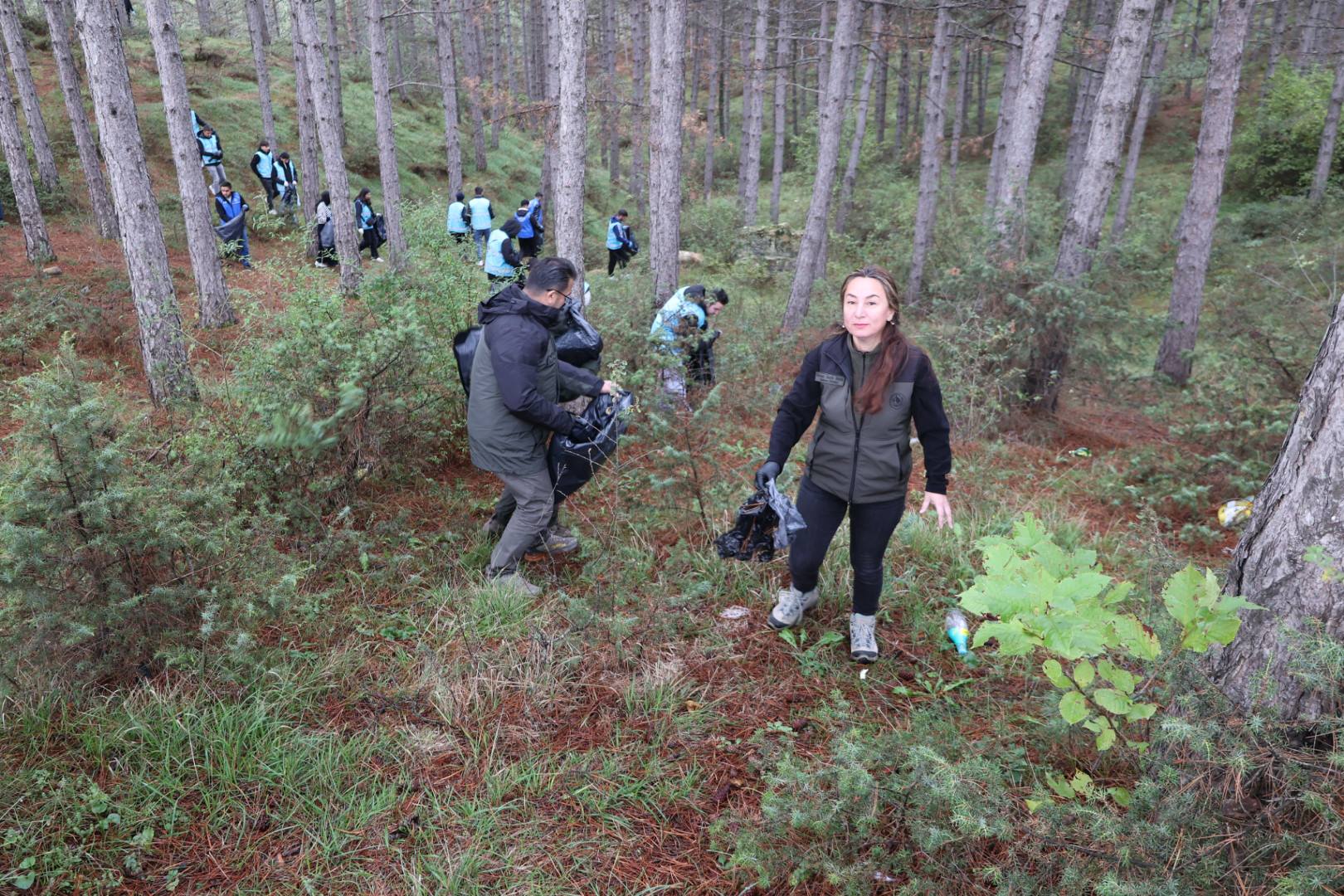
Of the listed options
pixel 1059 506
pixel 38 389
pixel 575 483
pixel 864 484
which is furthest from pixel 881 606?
pixel 38 389

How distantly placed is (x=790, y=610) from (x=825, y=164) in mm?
9560

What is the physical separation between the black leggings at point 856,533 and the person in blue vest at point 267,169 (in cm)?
1737

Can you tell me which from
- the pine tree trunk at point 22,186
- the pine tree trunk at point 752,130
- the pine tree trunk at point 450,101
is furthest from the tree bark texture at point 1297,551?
the pine tree trunk at point 450,101

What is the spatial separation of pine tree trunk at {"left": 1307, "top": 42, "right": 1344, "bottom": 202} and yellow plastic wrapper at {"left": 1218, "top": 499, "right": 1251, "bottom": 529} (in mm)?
20902

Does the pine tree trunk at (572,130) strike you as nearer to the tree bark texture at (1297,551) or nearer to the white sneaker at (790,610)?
the white sneaker at (790,610)

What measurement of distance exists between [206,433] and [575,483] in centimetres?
232

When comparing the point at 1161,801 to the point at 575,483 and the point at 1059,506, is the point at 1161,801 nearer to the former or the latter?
the point at 575,483

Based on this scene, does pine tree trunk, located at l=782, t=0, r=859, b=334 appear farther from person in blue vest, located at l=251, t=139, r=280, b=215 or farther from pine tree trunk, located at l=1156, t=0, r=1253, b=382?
person in blue vest, located at l=251, t=139, r=280, b=215

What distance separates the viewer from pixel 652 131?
35.0 feet

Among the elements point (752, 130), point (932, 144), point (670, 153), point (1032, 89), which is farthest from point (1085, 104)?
point (670, 153)

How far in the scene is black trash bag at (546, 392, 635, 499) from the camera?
14.8 ft

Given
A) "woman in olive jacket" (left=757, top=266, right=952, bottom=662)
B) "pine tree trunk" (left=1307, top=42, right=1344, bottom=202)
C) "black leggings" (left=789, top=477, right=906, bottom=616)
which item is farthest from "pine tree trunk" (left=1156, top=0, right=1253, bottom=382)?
"pine tree trunk" (left=1307, top=42, right=1344, bottom=202)

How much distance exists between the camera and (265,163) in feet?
57.5

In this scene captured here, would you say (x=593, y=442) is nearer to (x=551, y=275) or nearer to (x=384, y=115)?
(x=551, y=275)
